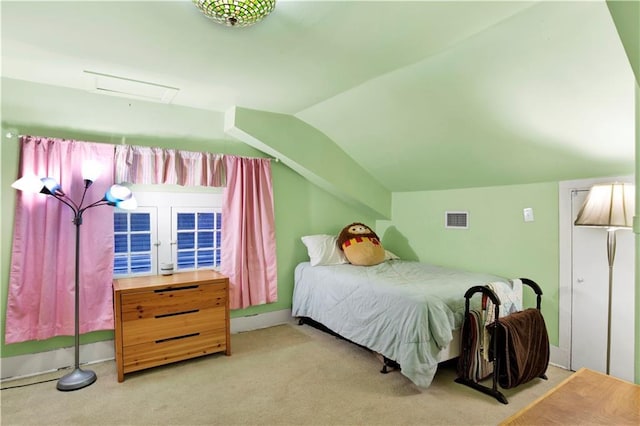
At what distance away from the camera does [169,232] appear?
3.30 m

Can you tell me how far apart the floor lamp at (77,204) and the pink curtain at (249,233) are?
0.97 metres

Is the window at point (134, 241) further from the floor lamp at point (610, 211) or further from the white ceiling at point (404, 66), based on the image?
the floor lamp at point (610, 211)

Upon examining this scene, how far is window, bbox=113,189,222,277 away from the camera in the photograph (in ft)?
Answer: 10.2

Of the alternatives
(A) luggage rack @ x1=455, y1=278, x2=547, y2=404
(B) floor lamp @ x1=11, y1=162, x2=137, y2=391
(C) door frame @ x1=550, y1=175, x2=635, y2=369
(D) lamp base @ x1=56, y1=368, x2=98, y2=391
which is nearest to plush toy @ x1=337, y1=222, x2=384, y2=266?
(A) luggage rack @ x1=455, y1=278, x2=547, y2=404

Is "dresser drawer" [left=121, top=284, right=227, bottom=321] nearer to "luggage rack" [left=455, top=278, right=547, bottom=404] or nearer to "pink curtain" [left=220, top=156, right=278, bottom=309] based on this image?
"pink curtain" [left=220, top=156, right=278, bottom=309]

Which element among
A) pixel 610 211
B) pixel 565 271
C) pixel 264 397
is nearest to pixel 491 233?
pixel 565 271

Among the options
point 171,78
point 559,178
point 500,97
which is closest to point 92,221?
point 171,78

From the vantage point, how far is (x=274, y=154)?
3695 millimetres

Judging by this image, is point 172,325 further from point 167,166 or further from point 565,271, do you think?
point 565,271

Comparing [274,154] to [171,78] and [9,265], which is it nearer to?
[171,78]

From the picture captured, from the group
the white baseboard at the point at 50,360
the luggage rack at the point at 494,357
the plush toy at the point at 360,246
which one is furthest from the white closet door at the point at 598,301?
the white baseboard at the point at 50,360

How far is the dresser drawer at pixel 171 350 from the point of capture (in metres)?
2.66

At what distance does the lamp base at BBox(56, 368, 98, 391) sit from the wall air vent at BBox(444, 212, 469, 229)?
3494 millimetres

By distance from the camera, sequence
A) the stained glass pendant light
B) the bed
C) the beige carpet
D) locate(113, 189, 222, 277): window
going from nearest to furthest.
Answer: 1. the stained glass pendant light
2. the beige carpet
3. the bed
4. locate(113, 189, 222, 277): window
